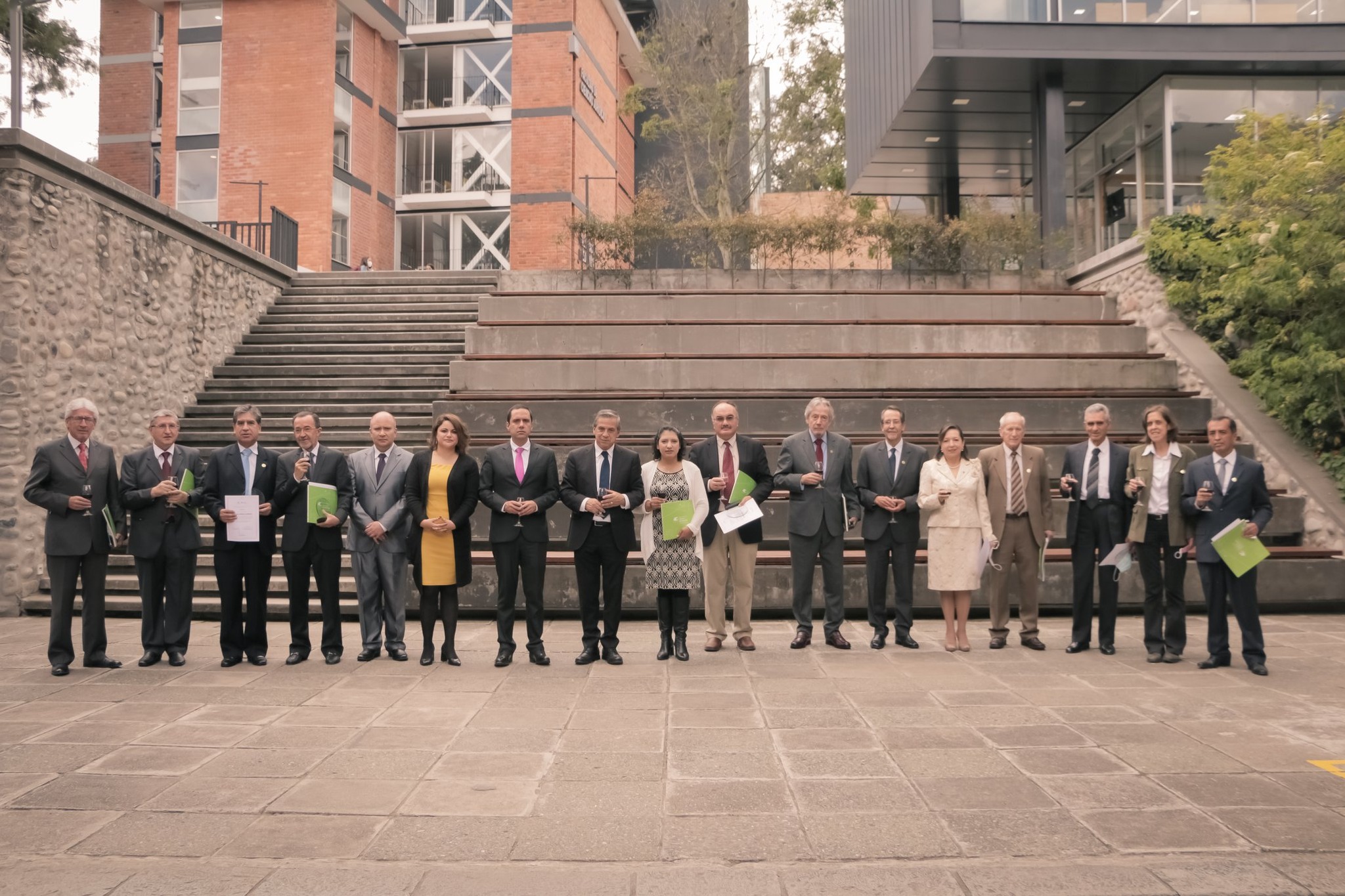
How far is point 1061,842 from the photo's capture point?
3848 mm

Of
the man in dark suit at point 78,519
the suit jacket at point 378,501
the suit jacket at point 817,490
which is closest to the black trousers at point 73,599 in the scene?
the man in dark suit at point 78,519

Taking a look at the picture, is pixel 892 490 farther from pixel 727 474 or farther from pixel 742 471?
pixel 727 474

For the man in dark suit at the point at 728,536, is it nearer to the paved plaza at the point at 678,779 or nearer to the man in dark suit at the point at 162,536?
the paved plaza at the point at 678,779

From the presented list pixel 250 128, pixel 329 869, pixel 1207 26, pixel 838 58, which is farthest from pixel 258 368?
pixel 838 58

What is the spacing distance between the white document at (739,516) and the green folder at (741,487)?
2.9 inches

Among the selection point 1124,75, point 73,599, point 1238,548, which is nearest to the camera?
point 1238,548

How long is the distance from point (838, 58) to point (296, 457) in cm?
2668

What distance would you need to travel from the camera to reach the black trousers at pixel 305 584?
744 centimetres

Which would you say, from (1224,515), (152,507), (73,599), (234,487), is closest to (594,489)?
(234,487)

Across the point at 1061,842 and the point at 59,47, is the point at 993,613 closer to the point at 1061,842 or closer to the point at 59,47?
the point at 1061,842

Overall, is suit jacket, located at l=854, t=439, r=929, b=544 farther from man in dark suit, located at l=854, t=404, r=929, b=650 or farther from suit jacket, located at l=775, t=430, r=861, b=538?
suit jacket, located at l=775, t=430, r=861, b=538

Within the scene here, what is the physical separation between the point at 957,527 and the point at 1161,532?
150 cm

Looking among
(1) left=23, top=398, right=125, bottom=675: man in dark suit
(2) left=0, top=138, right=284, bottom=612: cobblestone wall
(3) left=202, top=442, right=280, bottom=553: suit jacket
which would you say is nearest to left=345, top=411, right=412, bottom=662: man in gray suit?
(3) left=202, top=442, right=280, bottom=553: suit jacket

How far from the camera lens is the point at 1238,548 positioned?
275 inches
